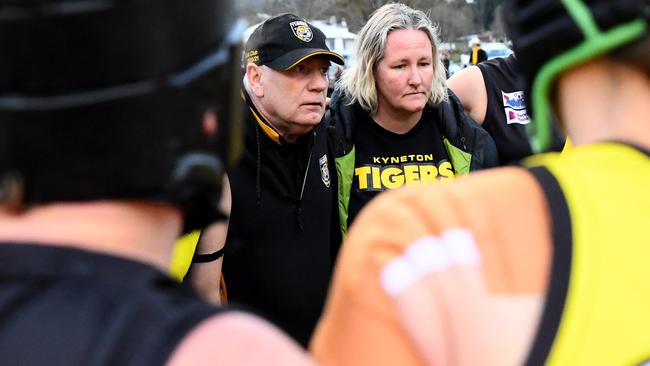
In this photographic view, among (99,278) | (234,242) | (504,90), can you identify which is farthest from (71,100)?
(504,90)

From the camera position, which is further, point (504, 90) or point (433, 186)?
point (504, 90)

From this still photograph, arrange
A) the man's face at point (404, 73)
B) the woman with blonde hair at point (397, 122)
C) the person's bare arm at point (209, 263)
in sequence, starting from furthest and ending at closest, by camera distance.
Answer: the man's face at point (404, 73) → the woman with blonde hair at point (397, 122) → the person's bare arm at point (209, 263)

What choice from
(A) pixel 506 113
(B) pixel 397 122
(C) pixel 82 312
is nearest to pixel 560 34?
(C) pixel 82 312

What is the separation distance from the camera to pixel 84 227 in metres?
0.85

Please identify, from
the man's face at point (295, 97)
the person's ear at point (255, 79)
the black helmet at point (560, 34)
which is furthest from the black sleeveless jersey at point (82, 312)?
the person's ear at point (255, 79)

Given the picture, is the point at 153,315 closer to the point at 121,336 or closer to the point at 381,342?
the point at 121,336

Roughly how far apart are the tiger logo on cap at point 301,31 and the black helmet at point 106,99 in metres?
2.21

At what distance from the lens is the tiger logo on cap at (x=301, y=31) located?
312 centimetres

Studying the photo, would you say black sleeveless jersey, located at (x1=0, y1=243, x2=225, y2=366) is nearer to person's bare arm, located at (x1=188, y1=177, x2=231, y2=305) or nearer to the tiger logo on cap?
person's bare arm, located at (x1=188, y1=177, x2=231, y2=305)

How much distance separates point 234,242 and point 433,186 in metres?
1.86

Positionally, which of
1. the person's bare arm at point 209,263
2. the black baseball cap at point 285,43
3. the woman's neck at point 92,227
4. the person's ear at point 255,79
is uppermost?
the black baseball cap at point 285,43

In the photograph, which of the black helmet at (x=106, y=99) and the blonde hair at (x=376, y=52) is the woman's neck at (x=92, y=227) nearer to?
the black helmet at (x=106, y=99)

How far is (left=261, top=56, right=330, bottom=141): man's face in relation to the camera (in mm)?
3025

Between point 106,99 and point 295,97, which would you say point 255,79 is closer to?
point 295,97
